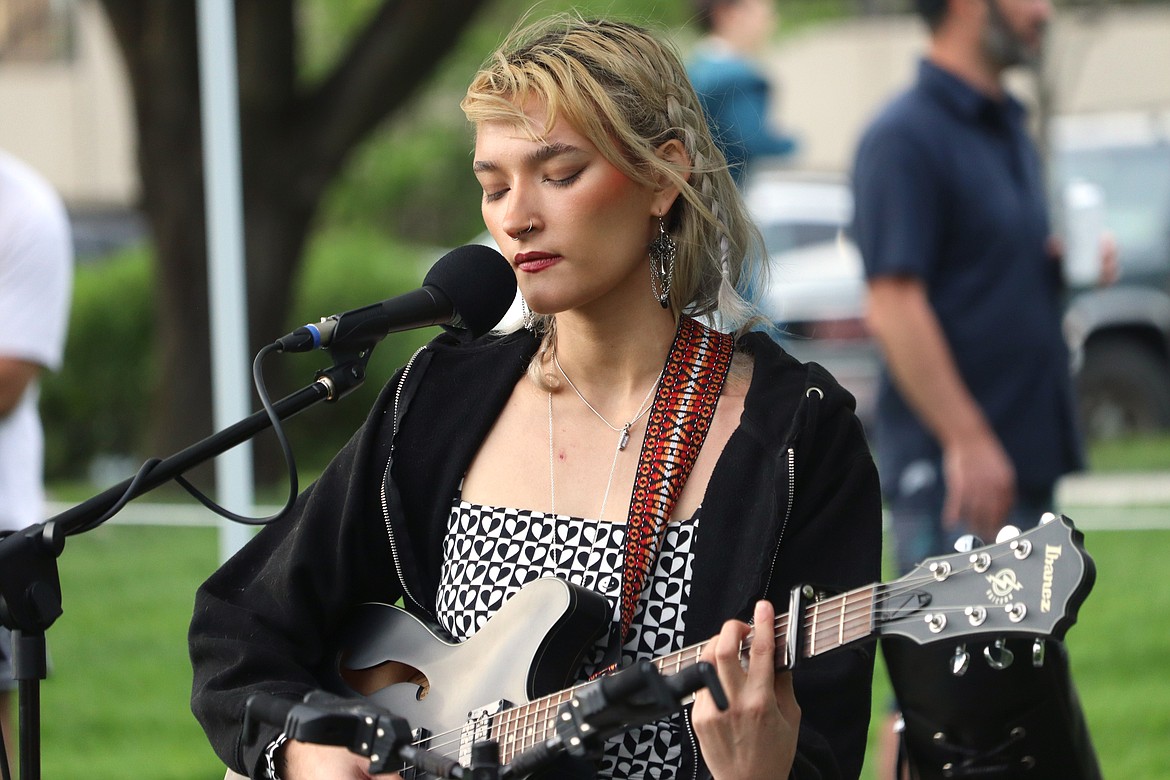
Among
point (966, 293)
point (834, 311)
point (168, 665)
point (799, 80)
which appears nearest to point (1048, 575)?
point (966, 293)

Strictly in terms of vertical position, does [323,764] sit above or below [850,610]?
below

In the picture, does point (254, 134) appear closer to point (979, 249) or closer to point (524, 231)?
point (979, 249)

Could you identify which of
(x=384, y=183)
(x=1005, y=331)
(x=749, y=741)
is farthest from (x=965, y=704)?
(x=384, y=183)

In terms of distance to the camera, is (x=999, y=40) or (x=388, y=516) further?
(x=999, y=40)

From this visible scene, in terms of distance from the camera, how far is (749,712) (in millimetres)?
2277

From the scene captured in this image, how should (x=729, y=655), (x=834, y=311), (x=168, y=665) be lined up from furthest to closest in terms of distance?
1. (x=834, y=311)
2. (x=168, y=665)
3. (x=729, y=655)

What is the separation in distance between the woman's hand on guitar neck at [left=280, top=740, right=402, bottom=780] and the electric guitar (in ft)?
0.31

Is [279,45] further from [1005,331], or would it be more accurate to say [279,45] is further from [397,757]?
[397,757]

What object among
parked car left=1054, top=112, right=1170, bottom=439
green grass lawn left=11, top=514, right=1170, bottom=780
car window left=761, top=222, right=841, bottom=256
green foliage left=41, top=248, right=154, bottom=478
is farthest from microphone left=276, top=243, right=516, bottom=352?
green foliage left=41, top=248, right=154, bottom=478

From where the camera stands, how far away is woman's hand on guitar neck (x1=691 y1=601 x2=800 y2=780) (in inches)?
88.7

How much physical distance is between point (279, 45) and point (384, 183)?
12.9 metres

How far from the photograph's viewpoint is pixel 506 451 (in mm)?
2816

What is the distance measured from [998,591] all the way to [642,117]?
99 cm

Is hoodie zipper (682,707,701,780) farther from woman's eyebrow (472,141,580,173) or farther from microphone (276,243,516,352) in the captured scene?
woman's eyebrow (472,141,580,173)
